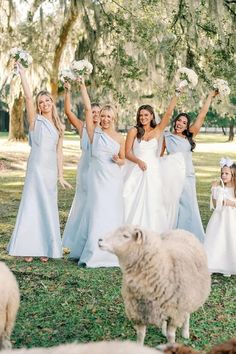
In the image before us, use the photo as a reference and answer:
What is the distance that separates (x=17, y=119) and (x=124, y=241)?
22.6 m

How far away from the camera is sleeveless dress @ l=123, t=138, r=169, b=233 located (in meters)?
8.01

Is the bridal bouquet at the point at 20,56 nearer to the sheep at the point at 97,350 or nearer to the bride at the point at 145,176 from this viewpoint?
the bride at the point at 145,176

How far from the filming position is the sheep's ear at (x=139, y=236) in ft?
14.9

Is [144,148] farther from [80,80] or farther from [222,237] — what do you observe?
[222,237]

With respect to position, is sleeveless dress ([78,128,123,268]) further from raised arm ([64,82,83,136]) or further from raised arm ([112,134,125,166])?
raised arm ([64,82,83,136])

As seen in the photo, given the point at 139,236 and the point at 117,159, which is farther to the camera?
the point at 117,159

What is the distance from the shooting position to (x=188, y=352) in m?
2.77

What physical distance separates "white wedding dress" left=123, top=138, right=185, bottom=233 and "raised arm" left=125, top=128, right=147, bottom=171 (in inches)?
3.0

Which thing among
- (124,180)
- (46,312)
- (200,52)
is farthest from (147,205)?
(200,52)

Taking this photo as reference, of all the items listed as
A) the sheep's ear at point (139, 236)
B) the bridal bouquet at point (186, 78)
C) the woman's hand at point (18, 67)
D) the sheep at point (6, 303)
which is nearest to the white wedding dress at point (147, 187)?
the bridal bouquet at point (186, 78)

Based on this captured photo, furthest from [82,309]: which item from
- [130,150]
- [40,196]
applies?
[130,150]

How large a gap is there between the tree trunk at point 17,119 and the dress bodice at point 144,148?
59.3 feet

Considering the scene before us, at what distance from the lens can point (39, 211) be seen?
7.66 metres

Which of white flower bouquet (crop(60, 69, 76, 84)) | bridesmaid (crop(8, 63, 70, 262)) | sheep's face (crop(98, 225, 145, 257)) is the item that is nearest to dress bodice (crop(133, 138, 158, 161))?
bridesmaid (crop(8, 63, 70, 262))
